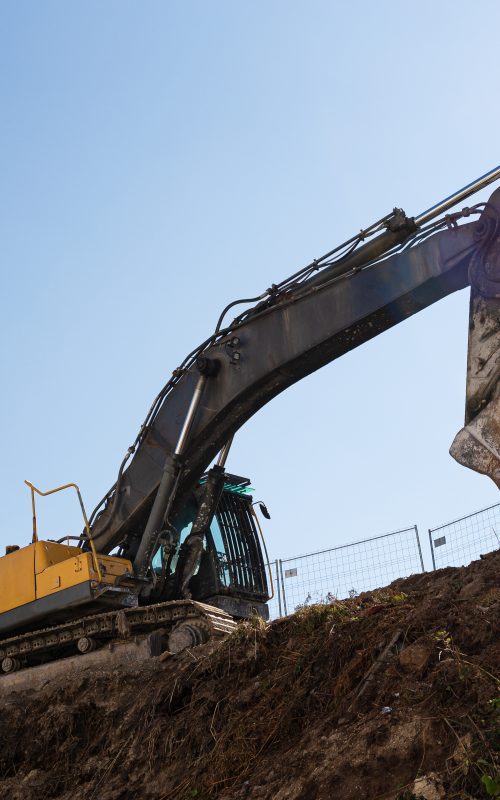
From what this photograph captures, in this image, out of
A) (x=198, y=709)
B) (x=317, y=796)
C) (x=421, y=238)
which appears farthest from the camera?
(x=421, y=238)

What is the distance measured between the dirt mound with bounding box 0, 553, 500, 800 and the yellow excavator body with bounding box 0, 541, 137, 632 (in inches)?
43.4

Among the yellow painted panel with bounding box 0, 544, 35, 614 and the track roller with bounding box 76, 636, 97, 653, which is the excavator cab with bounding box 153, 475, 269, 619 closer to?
the track roller with bounding box 76, 636, 97, 653

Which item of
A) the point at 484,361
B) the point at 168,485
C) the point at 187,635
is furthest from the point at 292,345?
the point at 187,635

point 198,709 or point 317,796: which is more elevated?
point 198,709

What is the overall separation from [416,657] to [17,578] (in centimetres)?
600

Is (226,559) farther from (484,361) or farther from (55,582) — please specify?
(484,361)

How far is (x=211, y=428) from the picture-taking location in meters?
10.6

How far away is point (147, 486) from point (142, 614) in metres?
1.57

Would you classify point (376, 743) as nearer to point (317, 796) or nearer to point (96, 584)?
point (317, 796)

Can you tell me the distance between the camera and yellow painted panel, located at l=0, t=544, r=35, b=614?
10.8 metres

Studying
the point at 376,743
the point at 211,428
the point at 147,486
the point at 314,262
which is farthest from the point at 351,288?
the point at 376,743

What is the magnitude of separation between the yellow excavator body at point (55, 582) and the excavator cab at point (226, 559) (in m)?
0.49

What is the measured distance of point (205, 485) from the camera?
11.2 metres

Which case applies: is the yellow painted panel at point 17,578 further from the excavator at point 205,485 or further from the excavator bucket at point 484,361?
the excavator bucket at point 484,361
